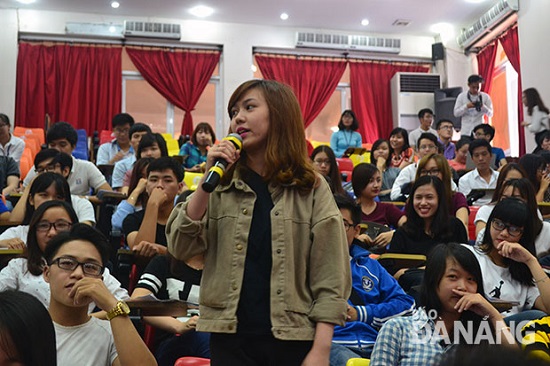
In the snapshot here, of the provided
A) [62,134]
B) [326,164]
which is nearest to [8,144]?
[62,134]

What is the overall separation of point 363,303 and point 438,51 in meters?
8.60

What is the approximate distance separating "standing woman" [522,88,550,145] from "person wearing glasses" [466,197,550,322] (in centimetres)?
502

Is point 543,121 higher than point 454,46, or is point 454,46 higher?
point 454,46

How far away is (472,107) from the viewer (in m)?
8.66

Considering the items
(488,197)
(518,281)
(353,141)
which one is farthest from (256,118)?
(353,141)

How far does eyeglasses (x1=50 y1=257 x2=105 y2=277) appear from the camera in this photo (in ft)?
6.17

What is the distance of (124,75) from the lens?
977 cm

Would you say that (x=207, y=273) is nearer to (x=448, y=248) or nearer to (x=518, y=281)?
(x=448, y=248)

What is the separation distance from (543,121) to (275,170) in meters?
6.72

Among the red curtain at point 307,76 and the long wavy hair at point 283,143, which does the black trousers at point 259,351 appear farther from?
the red curtain at point 307,76

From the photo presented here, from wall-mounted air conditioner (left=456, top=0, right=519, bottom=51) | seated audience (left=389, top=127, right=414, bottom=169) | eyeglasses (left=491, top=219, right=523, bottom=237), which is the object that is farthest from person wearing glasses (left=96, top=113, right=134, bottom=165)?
wall-mounted air conditioner (left=456, top=0, right=519, bottom=51)

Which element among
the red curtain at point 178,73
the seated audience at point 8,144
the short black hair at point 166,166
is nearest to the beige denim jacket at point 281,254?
the short black hair at point 166,166

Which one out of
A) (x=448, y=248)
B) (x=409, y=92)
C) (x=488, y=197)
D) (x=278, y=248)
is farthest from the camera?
(x=409, y=92)

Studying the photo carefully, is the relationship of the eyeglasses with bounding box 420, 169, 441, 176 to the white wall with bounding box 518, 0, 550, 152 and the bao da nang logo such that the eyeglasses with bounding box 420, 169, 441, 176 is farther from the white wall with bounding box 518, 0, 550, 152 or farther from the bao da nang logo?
the white wall with bounding box 518, 0, 550, 152
